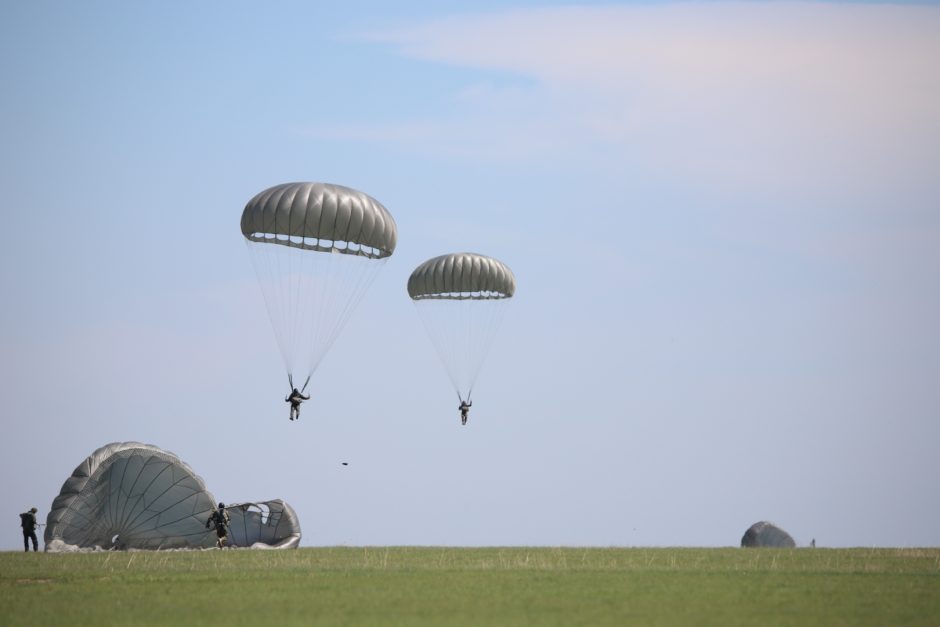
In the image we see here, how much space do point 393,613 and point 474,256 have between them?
27824 millimetres

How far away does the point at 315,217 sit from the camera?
40875 millimetres

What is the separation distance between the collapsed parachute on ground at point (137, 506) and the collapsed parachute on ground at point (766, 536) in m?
27.2

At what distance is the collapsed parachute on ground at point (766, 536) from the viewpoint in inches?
2518

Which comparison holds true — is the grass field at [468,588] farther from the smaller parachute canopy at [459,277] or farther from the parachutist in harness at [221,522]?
the smaller parachute canopy at [459,277]

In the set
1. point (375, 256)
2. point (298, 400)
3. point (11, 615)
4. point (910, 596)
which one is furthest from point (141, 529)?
point (910, 596)

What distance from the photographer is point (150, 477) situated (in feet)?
149

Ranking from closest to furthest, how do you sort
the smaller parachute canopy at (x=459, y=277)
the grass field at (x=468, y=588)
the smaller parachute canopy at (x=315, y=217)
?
the grass field at (x=468, y=588)
the smaller parachute canopy at (x=315, y=217)
the smaller parachute canopy at (x=459, y=277)

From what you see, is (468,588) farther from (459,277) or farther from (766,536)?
(766,536)

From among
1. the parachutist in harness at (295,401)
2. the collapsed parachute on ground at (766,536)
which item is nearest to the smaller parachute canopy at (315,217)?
the parachutist in harness at (295,401)

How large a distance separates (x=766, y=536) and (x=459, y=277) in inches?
950

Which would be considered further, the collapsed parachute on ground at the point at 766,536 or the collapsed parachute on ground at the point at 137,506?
the collapsed parachute on ground at the point at 766,536

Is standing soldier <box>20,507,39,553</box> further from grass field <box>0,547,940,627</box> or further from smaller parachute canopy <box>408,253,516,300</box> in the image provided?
smaller parachute canopy <box>408,253,516,300</box>

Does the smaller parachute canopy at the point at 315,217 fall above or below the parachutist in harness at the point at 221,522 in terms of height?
above

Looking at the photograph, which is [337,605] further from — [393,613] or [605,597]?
[605,597]
